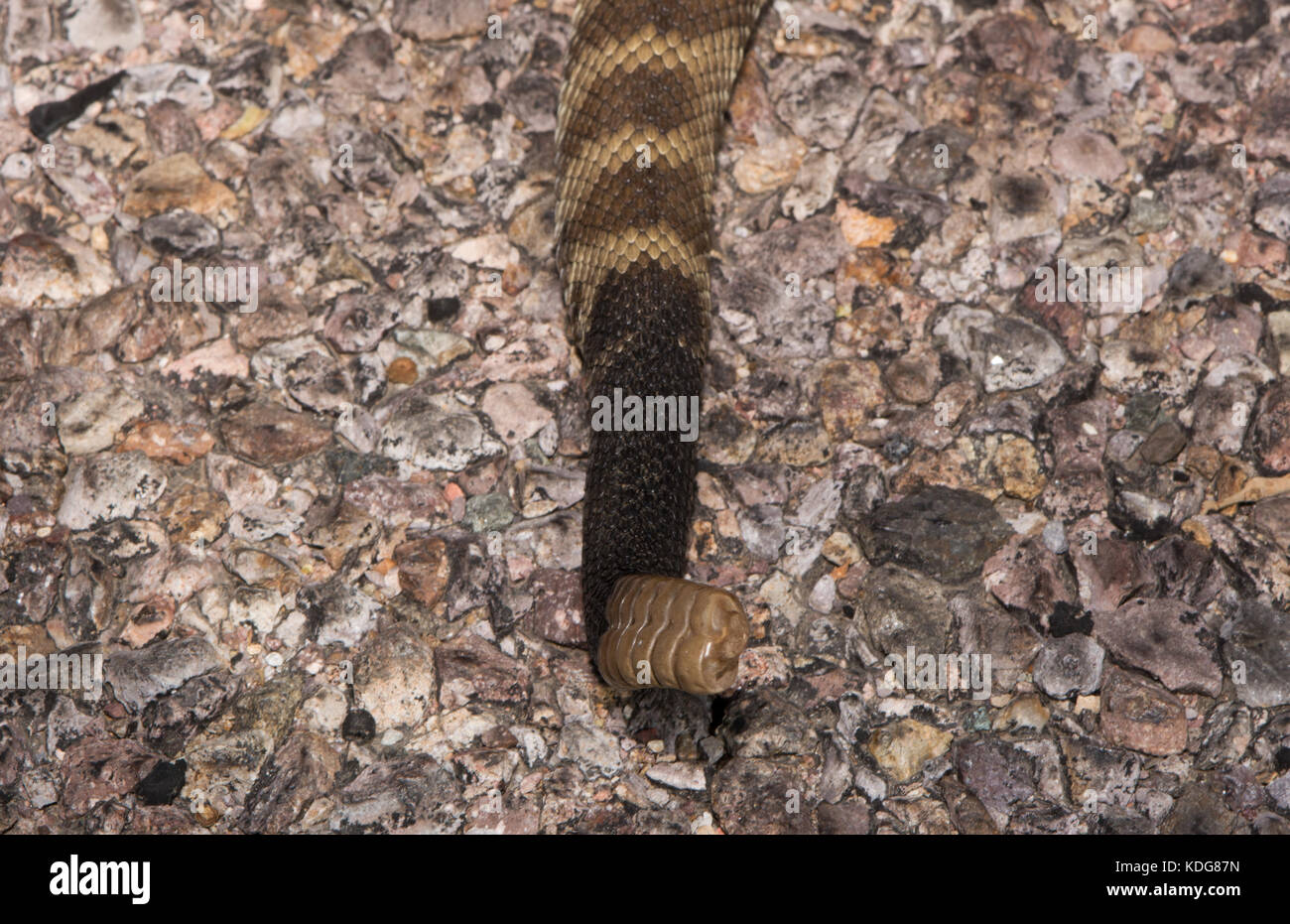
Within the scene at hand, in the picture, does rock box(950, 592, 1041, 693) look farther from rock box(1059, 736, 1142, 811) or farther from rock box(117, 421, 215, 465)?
rock box(117, 421, 215, 465)

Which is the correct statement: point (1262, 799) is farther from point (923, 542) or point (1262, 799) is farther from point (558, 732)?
point (558, 732)

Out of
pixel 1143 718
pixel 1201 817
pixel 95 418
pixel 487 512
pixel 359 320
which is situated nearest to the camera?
pixel 1201 817

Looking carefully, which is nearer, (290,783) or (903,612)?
(290,783)

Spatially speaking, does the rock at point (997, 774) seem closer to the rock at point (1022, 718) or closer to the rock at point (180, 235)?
the rock at point (1022, 718)

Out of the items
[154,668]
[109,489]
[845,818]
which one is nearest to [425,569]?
[154,668]

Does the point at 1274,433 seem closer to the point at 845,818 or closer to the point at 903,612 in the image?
the point at 903,612

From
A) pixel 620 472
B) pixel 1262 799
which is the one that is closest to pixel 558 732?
pixel 620 472

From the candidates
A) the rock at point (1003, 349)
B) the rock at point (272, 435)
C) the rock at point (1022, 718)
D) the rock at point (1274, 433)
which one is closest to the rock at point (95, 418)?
the rock at point (272, 435)
